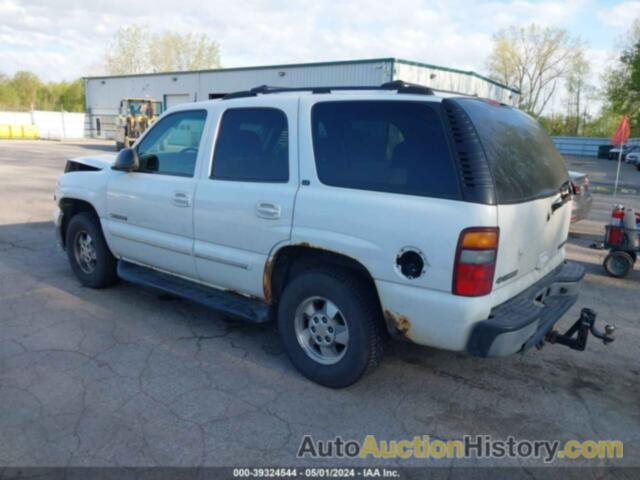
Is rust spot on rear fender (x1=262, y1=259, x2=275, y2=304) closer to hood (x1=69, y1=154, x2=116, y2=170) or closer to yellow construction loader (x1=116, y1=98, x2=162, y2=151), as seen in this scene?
hood (x1=69, y1=154, x2=116, y2=170)

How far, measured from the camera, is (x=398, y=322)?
10.2ft

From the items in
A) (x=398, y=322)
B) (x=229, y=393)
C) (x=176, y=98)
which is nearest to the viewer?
(x=398, y=322)

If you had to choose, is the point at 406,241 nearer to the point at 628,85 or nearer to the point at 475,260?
the point at 475,260

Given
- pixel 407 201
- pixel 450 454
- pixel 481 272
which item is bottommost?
pixel 450 454

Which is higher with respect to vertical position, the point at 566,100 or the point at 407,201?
the point at 566,100

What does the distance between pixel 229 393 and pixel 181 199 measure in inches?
64.5

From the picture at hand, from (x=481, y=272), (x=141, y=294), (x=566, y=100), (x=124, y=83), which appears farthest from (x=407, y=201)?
(x=566, y=100)

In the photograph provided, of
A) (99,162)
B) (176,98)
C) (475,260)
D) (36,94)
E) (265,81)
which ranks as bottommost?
(475,260)

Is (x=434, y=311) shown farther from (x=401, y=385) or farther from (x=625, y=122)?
(x=625, y=122)

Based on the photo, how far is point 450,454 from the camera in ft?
9.48

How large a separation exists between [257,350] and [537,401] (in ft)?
6.87

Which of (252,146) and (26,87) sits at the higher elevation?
(26,87)

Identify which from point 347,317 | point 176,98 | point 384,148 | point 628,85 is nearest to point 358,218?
point 384,148

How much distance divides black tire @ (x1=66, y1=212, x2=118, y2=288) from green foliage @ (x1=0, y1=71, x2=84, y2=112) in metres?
52.8
